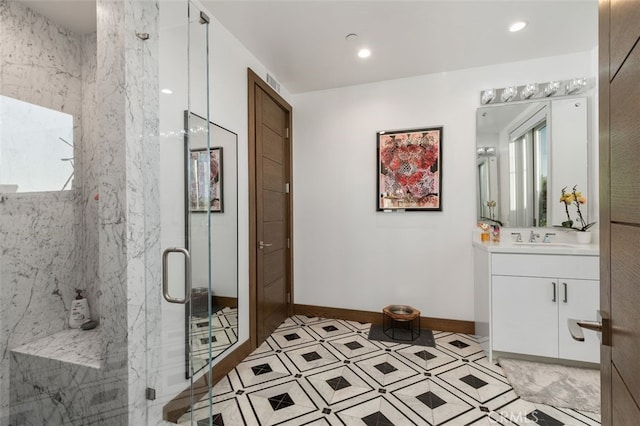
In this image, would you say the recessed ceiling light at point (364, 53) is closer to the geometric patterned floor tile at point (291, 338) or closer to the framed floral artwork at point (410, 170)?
the framed floral artwork at point (410, 170)

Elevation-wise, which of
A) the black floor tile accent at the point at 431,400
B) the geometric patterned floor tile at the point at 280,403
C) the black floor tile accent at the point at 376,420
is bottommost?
the black floor tile accent at the point at 376,420

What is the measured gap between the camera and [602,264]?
0.74m

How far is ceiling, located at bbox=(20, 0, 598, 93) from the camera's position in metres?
2.01

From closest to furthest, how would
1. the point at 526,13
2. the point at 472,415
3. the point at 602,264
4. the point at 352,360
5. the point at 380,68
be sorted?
the point at 602,264 < the point at 472,415 < the point at 526,13 < the point at 352,360 < the point at 380,68

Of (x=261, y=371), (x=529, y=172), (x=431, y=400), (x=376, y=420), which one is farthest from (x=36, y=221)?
(x=529, y=172)

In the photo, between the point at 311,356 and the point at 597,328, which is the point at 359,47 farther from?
the point at 311,356

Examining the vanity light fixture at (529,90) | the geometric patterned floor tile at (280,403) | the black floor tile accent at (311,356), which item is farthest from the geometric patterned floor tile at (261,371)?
the vanity light fixture at (529,90)

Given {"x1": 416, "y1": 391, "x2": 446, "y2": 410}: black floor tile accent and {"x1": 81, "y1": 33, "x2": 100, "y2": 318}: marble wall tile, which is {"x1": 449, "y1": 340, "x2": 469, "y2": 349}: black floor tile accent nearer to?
{"x1": 416, "y1": 391, "x2": 446, "y2": 410}: black floor tile accent

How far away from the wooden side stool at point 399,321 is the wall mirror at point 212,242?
5.08 feet

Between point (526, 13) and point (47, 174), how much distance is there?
3602 millimetres

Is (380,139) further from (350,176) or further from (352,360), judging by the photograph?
(352,360)

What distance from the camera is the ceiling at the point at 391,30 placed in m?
2.01

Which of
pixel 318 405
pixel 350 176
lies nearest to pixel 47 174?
pixel 318 405

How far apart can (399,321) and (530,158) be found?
6.90 ft
